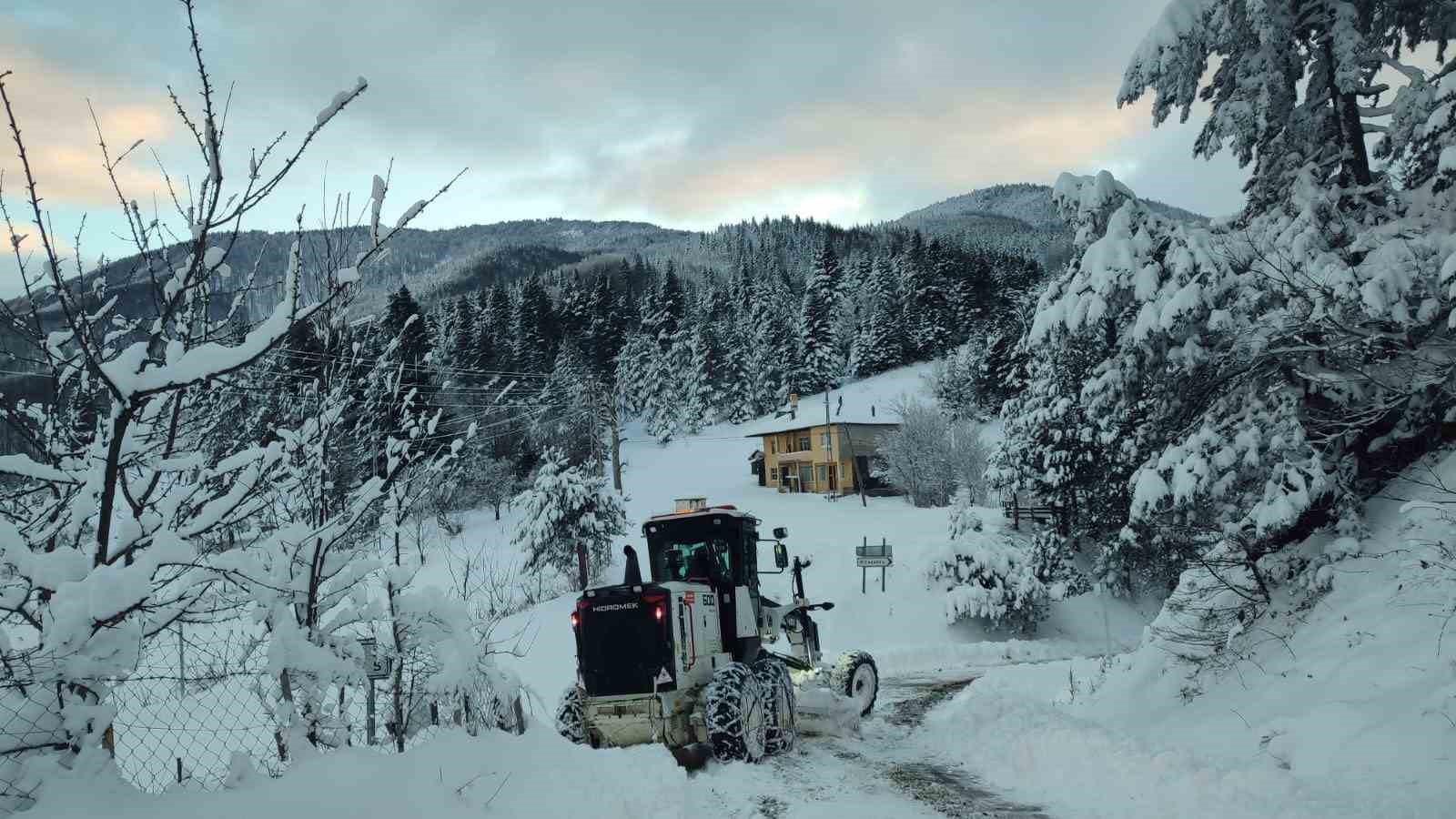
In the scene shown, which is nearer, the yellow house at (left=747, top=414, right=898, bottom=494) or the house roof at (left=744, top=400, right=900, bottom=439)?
the yellow house at (left=747, top=414, right=898, bottom=494)

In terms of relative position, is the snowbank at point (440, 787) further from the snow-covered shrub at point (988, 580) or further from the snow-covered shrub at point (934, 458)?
A: the snow-covered shrub at point (934, 458)

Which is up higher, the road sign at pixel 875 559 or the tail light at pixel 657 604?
the tail light at pixel 657 604

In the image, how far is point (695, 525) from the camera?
11758 millimetres

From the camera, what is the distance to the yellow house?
61.3 metres

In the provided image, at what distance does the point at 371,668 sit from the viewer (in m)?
5.38

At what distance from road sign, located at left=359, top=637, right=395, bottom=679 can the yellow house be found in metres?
54.4

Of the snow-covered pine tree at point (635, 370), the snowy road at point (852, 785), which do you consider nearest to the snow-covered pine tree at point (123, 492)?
the snowy road at point (852, 785)

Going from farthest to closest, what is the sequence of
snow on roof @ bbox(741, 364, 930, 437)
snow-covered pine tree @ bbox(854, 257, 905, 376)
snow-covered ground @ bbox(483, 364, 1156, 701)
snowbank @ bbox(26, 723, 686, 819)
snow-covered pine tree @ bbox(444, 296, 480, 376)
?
1. snow-covered pine tree @ bbox(854, 257, 905, 376)
2. snow-covered pine tree @ bbox(444, 296, 480, 376)
3. snow on roof @ bbox(741, 364, 930, 437)
4. snow-covered ground @ bbox(483, 364, 1156, 701)
5. snowbank @ bbox(26, 723, 686, 819)

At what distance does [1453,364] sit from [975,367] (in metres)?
67.7

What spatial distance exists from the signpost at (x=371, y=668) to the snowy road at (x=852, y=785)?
3066 mm

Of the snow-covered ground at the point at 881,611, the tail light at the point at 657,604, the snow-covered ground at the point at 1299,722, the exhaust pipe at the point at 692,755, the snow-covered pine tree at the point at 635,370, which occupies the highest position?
the snow-covered pine tree at the point at 635,370

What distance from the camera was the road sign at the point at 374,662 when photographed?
5.29 meters

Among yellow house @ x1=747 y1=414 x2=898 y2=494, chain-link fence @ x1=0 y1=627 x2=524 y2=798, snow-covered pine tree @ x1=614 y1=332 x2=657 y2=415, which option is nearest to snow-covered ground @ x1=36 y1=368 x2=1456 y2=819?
chain-link fence @ x1=0 y1=627 x2=524 y2=798

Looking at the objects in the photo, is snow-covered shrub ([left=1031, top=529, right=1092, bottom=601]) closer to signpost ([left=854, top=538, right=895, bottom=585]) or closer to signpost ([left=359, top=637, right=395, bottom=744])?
signpost ([left=854, top=538, right=895, bottom=585])
